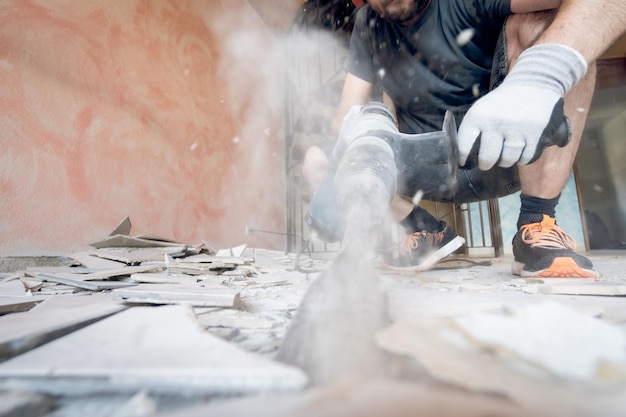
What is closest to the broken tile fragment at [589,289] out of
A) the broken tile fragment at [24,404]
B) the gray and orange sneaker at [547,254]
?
the gray and orange sneaker at [547,254]

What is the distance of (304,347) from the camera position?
1.13 ft

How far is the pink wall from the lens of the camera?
150 centimetres

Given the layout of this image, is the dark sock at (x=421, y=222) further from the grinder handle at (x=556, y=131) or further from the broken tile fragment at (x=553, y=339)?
the broken tile fragment at (x=553, y=339)

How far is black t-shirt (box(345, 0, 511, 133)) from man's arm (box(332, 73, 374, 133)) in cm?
5

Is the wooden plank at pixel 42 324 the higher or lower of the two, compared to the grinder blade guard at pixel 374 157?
lower

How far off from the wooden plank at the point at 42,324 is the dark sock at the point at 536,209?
135cm

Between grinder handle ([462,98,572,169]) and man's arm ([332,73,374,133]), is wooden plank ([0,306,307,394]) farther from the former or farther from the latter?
man's arm ([332,73,374,133])

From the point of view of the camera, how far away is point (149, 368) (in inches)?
12.0

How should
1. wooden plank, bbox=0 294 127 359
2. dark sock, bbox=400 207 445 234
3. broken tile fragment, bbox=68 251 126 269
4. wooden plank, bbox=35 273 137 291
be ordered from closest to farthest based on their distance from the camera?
wooden plank, bbox=0 294 127 359 < wooden plank, bbox=35 273 137 291 < broken tile fragment, bbox=68 251 126 269 < dark sock, bbox=400 207 445 234

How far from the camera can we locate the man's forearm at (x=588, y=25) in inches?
38.7

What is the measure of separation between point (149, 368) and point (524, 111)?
103 cm

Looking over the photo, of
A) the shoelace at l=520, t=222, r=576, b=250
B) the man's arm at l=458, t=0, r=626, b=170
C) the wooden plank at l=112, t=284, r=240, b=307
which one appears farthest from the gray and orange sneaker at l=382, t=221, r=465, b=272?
the wooden plank at l=112, t=284, r=240, b=307

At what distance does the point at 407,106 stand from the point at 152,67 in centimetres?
178

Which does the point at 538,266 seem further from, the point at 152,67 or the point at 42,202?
the point at 152,67
